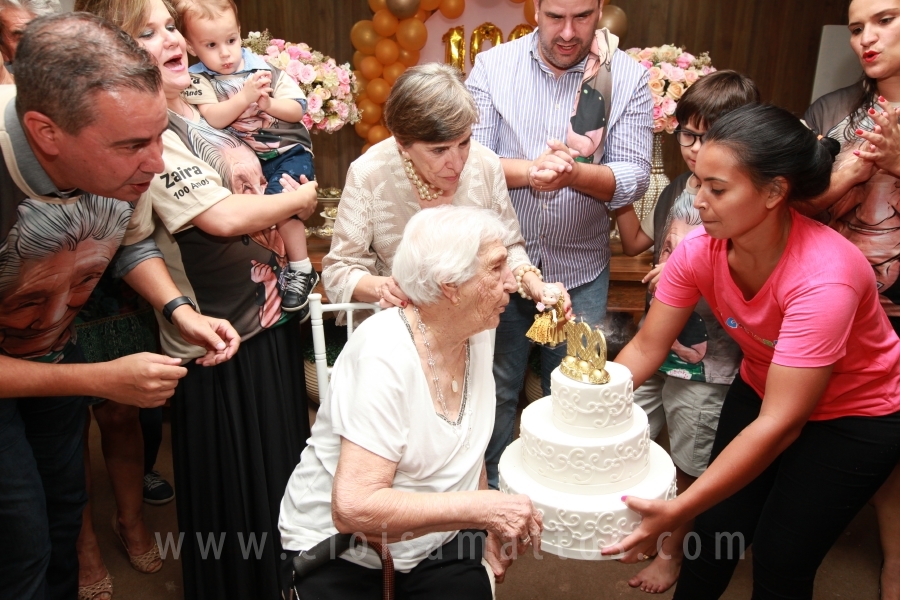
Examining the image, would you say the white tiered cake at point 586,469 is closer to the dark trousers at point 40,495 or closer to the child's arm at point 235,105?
the dark trousers at point 40,495

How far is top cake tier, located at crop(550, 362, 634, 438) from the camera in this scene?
1.70 m

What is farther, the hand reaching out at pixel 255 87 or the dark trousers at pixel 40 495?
the hand reaching out at pixel 255 87

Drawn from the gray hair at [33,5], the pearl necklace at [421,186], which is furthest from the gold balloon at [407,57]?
the gray hair at [33,5]

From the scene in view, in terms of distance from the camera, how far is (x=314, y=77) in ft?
11.9

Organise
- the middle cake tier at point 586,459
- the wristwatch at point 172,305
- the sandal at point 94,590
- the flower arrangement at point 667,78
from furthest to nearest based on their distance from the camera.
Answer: the flower arrangement at point 667,78 → the sandal at point 94,590 → the wristwatch at point 172,305 → the middle cake tier at point 586,459

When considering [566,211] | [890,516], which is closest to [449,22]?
[566,211]

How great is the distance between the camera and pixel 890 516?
249cm

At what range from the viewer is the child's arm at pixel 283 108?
2338 millimetres

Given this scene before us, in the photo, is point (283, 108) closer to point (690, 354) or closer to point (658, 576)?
point (690, 354)

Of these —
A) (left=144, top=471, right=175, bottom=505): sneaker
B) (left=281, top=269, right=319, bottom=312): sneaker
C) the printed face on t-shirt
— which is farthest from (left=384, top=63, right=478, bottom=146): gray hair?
(left=144, top=471, right=175, bottom=505): sneaker

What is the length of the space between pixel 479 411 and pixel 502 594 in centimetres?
112

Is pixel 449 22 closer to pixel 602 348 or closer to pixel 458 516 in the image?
pixel 602 348

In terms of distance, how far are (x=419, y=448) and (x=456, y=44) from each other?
3.18m

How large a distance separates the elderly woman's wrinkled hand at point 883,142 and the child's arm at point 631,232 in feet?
3.36
